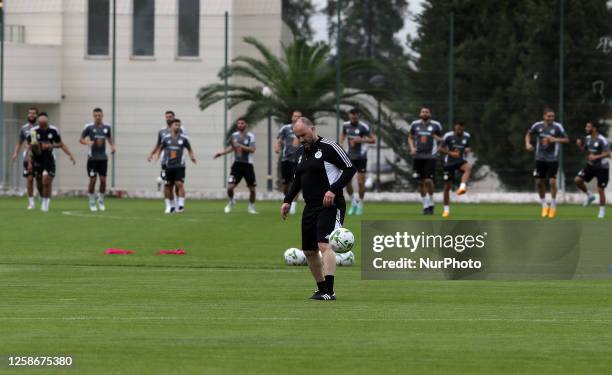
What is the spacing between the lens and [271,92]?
162 feet

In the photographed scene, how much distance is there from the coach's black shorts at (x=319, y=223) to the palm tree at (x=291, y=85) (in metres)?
29.8

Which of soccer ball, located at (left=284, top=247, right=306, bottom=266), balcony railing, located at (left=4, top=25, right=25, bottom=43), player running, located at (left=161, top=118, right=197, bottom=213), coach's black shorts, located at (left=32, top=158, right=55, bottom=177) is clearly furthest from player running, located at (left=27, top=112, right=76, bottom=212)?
balcony railing, located at (left=4, top=25, right=25, bottom=43)

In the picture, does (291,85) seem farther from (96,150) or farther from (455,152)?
(455,152)

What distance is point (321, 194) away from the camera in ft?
51.2

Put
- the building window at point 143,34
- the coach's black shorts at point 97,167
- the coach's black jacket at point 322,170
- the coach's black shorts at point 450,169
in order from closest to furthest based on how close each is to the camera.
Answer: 1. the coach's black jacket at point 322,170
2. the coach's black shorts at point 450,169
3. the coach's black shorts at point 97,167
4. the building window at point 143,34

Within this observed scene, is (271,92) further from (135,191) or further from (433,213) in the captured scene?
(433,213)

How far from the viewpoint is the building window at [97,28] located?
169 ft

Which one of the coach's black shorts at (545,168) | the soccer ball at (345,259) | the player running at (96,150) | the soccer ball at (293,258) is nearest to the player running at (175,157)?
the player running at (96,150)

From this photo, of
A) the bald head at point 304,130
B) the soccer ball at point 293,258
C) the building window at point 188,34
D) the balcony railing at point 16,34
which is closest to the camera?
the bald head at point 304,130

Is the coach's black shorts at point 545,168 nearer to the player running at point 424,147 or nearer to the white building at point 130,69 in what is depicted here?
the player running at point 424,147

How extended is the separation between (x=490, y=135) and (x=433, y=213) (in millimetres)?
8821

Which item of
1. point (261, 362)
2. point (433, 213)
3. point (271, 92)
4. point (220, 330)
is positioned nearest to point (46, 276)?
point (220, 330)

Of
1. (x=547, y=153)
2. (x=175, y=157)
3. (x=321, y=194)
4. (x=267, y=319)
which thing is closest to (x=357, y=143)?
(x=175, y=157)

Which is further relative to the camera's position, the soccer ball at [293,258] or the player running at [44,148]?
the player running at [44,148]
